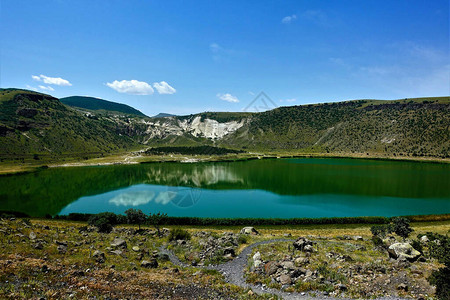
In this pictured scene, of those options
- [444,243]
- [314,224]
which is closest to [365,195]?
[314,224]

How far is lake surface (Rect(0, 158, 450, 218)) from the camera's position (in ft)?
195

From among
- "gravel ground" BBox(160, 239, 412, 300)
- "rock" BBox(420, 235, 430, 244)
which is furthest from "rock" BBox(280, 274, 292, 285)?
"rock" BBox(420, 235, 430, 244)

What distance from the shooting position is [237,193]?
7862 cm

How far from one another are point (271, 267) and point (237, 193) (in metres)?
55.8

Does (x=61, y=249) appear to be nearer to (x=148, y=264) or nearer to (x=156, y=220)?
(x=148, y=264)

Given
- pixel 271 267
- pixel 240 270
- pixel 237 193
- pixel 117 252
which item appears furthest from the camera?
pixel 237 193

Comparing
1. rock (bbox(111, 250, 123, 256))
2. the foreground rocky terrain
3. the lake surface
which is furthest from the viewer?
the lake surface

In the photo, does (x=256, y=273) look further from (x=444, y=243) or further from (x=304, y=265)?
(x=444, y=243)

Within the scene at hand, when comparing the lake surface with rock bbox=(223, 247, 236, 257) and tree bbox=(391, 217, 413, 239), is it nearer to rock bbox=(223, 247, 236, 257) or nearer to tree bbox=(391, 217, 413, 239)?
tree bbox=(391, 217, 413, 239)

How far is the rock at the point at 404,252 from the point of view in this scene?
24.8 m

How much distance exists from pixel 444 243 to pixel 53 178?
128 m

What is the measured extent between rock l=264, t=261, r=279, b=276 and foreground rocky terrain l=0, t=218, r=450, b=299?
0.10m

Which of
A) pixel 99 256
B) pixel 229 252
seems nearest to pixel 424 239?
pixel 229 252

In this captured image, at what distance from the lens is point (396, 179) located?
92.2 metres
